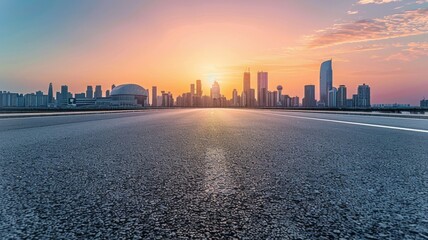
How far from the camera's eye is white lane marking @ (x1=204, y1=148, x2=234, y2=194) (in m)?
3.31

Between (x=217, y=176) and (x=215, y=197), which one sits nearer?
(x=215, y=197)

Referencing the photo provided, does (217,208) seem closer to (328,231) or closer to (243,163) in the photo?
(328,231)

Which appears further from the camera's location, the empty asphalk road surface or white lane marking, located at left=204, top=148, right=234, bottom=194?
white lane marking, located at left=204, top=148, right=234, bottom=194

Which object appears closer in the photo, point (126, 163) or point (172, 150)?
point (126, 163)

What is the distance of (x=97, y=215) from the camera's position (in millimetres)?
2498

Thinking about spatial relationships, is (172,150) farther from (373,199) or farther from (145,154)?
(373,199)

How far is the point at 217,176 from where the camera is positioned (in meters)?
3.96

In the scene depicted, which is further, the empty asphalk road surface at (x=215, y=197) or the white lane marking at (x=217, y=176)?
the white lane marking at (x=217, y=176)

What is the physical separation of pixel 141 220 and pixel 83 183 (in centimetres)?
148

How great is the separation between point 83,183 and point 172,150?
2.88 m

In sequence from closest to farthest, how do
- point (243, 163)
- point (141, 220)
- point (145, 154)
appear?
point (141, 220) → point (243, 163) → point (145, 154)

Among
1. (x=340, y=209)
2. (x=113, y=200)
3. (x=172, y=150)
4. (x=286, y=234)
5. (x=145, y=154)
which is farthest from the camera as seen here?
(x=172, y=150)

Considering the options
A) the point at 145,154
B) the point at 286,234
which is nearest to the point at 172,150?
the point at 145,154

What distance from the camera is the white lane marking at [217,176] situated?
3309 millimetres
